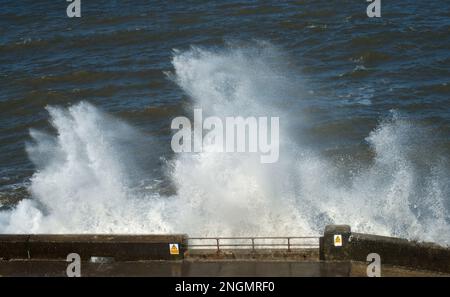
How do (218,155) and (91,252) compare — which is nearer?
(91,252)

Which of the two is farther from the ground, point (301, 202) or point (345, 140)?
point (345, 140)

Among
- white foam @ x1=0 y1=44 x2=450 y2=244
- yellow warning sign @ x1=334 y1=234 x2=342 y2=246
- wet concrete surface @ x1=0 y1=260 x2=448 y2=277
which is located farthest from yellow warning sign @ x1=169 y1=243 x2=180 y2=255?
white foam @ x1=0 y1=44 x2=450 y2=244

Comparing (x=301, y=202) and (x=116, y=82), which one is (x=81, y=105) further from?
(x=301, y=202)

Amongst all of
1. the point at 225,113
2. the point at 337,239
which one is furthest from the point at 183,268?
the point at 225,113

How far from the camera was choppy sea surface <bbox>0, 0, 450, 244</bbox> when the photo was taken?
22.0 m

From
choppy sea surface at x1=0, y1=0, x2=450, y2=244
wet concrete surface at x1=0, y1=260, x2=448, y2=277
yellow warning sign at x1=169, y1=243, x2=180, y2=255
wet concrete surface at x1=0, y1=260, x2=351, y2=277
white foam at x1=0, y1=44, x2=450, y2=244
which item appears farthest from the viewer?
choppy sea surface at x1=0, y1=0, x2=450, y2=244

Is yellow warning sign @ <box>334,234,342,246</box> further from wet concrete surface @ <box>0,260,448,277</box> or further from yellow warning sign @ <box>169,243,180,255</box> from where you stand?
yellow warning sign @ <box>169,243,180,255</box>

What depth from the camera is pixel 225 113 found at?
28281 millimetres

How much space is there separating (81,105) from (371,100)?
12308 millimetres

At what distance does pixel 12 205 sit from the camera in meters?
24.4

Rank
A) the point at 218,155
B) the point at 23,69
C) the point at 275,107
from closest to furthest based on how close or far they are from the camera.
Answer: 1. the point at 218,155
2. the point at 275,107
3. the point at 23,69

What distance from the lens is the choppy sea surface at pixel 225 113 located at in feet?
72.2

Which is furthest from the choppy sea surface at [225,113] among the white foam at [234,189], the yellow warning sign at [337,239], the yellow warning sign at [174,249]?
the yellow warning sign at [337,239]
